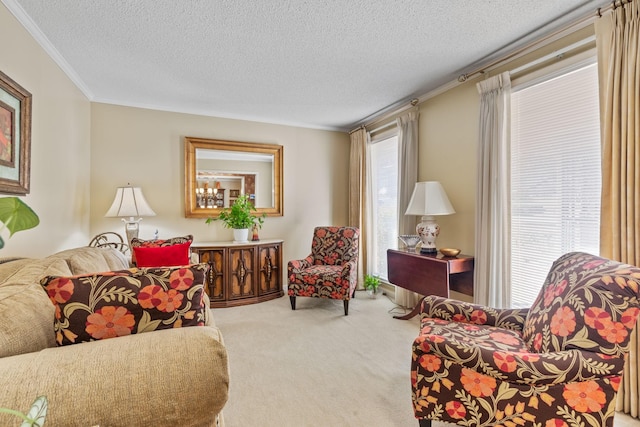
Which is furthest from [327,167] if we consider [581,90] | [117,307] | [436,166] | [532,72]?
[117,307]

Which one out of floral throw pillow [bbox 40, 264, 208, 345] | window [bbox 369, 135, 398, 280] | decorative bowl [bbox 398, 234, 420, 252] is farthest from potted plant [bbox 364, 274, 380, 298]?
floral throw pillow [bbox 40, 264, 208, 345]

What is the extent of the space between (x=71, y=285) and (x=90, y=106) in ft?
10.9

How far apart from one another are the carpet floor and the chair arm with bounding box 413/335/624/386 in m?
0.63

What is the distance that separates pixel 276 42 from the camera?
2.38 m

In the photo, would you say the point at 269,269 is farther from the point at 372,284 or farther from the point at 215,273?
the point at 372,284

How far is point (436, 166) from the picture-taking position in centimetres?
329

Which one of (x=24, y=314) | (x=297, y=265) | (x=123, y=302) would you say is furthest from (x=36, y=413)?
(x=297, y=265)

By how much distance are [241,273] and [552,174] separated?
127 inches

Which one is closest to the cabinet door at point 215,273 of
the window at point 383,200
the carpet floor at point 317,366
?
the carpet floor at point 317,366

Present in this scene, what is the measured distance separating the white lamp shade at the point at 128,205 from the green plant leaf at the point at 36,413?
3.17 meters

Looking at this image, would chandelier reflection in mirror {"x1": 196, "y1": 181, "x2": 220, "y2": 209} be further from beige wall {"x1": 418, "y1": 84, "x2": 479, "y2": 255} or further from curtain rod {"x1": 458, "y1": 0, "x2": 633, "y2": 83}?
curtain rod {"x1": 458, "y1": 0, "x2": 633, "y2": 83}

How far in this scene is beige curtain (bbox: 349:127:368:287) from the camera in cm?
439

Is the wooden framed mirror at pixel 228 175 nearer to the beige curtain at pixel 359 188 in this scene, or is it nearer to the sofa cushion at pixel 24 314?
the beige curtain at pixel 359 188

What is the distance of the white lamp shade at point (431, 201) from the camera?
112 inches
